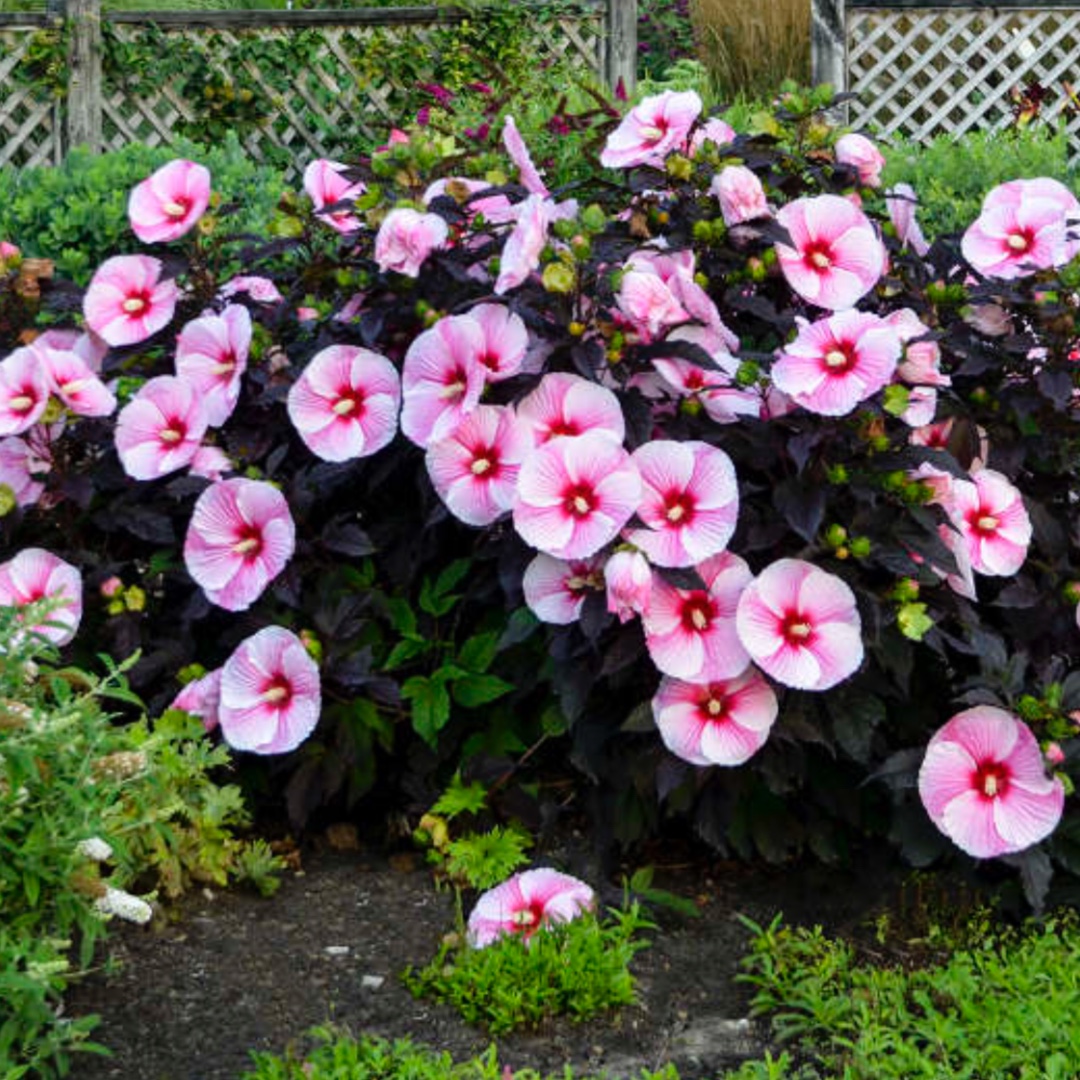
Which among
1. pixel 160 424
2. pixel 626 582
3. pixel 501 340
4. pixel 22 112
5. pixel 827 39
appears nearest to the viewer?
pixel 626 582

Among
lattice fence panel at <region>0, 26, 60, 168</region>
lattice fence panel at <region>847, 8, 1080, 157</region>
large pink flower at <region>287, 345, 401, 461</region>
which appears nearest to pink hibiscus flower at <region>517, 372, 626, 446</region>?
large pink flower at <region>287, 345, 401, 461</region>

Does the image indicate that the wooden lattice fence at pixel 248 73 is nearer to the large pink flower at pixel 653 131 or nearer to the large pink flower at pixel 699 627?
the large pink flower at pixel 653 131

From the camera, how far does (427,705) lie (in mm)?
2861

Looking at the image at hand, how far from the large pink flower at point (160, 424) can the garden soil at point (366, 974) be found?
0.68 m

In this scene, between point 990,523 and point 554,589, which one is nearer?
point 554,589

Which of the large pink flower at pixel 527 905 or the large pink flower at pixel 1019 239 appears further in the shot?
the large pink flower at pixel 1019 239

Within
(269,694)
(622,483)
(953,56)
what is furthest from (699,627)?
(953,56)

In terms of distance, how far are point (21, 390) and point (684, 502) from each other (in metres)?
1.06

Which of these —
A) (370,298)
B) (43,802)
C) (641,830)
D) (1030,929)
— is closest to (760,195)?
(370,298)

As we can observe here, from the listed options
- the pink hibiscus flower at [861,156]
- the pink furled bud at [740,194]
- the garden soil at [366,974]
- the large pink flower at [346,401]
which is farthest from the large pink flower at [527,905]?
the pink hibiscus flower at [861,156]

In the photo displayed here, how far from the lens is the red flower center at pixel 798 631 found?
2605mm

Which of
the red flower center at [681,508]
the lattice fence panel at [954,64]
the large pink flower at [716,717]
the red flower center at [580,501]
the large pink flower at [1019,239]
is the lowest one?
the lattice fence panel at [954,64]

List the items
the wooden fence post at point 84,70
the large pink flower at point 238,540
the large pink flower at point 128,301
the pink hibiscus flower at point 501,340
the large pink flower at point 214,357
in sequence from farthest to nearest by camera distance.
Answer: the wooden fence post at point 84,70 < the large pink flower at point 128,301 < the large pink flower at point 214,357 < the large pink flower at point 238,540 < the pink hibiscus flower at point 501,340

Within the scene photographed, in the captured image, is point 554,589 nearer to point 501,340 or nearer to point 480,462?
point 480,462
